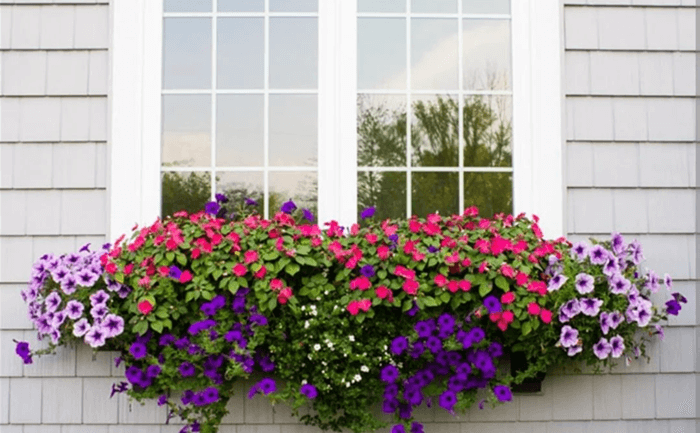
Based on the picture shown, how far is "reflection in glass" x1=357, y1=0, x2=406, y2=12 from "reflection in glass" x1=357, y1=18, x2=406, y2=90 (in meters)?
0.04

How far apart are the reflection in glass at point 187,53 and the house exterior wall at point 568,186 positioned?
0.80ft

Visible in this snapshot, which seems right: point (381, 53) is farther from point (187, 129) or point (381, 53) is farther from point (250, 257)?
point (250, 257)

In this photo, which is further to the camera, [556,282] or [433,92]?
[433,92]

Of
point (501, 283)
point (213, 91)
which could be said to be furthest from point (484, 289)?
point (213, 91)

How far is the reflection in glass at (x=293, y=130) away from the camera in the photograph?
3406 millimetres

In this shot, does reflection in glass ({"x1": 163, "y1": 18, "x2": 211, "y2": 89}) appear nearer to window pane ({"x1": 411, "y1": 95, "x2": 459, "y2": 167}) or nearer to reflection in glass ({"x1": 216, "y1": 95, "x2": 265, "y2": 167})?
reflection in glass ({"x1": 216, "y1": 95, "x2": 265, "y2": 167})

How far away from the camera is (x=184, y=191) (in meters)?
3.39

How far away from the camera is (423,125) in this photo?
11.3ft

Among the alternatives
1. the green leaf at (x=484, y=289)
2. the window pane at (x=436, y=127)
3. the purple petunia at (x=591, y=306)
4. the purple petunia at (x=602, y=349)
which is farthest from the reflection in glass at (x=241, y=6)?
the purple petunia at (x=602, y=349)

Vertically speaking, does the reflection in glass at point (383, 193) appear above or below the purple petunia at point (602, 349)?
above

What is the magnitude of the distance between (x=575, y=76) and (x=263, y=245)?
1.41 m

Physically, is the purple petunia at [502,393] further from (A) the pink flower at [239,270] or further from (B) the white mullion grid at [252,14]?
(B) the white mullion grid at [252,14]

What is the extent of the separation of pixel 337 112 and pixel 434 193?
505 millimetres

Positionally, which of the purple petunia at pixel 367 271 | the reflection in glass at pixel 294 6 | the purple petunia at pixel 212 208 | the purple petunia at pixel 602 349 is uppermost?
the reflection in glass at pixel 294 6
